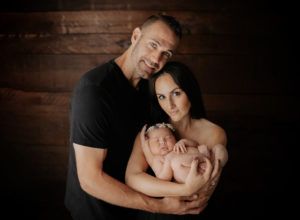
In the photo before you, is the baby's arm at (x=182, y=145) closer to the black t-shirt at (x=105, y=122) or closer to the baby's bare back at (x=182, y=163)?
the baby's bare back at (x=182, y=163)

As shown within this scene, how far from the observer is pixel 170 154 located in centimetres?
154

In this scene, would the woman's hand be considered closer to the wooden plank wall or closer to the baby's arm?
the baby's arm

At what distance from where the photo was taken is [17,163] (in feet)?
9.27

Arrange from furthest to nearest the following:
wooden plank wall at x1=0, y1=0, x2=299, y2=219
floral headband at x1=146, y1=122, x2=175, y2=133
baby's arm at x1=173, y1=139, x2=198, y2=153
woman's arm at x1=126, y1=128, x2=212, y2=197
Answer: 1. wooden plank wall at x1=0, y1=0, x2=299, y2=219
2. floral headband at x1=146, y1=122, x2=175, y2=133
3. baby's arm at x1=173, y1=139, x2=198, y2=153
4. woman's arm at x1=126, y1=128, x2=212, y2=197

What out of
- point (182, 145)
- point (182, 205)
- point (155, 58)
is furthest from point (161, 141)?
point (155, 58)

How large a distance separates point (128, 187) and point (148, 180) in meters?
0.12

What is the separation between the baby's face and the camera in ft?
5.20

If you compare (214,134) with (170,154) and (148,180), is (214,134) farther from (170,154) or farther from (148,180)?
(148,180)

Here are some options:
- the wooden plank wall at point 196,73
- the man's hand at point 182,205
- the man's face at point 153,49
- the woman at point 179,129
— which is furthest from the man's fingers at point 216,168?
the wooden plank wall at point 196,73

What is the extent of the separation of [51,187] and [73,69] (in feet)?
3.62

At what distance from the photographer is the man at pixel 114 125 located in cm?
151

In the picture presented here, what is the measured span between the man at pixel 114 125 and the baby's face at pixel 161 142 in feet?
0.54

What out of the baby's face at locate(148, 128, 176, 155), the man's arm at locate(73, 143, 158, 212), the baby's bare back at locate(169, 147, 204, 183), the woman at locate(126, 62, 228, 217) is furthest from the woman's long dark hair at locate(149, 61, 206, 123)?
the man's arm at locate(73, 143, 158, 212)

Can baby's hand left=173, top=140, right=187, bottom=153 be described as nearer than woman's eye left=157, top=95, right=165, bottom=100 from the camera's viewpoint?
Yes
